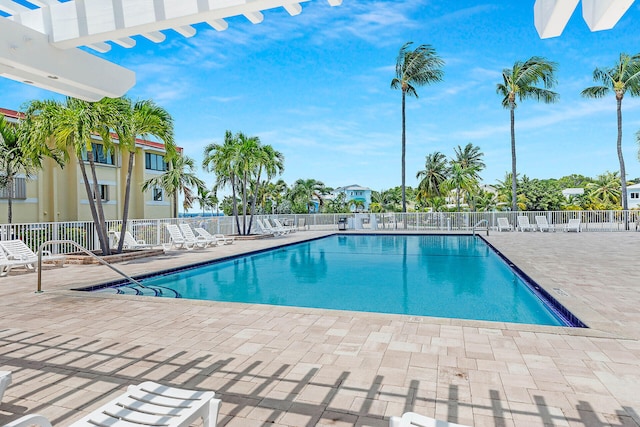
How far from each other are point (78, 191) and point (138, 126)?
1260cm

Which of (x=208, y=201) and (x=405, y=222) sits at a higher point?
(x=208, y=201)

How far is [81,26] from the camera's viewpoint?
3.24 m

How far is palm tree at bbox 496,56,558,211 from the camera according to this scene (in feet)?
82.0

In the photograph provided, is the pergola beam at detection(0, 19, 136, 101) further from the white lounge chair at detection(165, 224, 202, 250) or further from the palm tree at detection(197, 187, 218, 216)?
the palm tree at detection(197, 187, 218, 216)

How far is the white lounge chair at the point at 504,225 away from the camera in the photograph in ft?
69.3

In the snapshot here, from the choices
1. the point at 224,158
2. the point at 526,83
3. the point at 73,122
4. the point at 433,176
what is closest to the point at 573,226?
the point at 526,83

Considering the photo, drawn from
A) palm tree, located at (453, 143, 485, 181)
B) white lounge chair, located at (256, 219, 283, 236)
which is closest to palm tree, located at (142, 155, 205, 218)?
white lounge chair, located at (256, 219, 283, 236)

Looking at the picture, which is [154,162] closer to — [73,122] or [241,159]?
[241,159]

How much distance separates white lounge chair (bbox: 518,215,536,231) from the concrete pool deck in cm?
1584

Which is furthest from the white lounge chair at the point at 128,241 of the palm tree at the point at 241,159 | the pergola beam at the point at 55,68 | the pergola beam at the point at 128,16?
the pergola beam at the point at 128,16

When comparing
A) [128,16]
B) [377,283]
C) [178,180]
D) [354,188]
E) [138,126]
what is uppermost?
[354,188]

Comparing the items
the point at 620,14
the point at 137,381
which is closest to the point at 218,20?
the point at 620,14

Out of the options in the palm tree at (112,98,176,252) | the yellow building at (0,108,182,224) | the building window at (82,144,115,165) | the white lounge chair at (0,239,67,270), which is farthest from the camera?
the building window at (82,144,115,165)

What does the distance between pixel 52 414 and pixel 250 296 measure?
17.1ft
